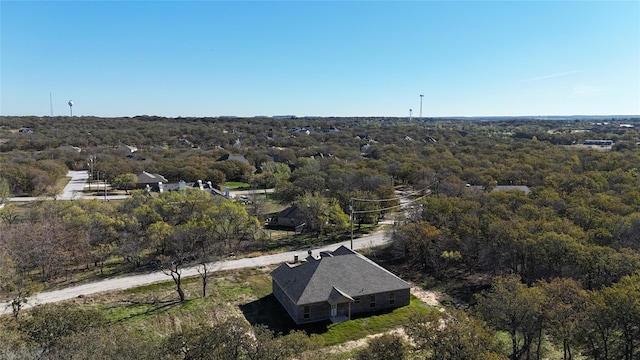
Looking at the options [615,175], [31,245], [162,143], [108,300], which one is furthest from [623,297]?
[162,143]

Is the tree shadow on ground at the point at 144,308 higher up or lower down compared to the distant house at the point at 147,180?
lower down

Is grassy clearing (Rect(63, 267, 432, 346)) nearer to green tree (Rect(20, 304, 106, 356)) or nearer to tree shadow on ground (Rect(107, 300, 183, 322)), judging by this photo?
tree shadow on ground (Rect(107, 300, 183, 322))

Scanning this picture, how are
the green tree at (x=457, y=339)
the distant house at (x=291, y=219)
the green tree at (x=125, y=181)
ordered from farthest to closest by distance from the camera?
the green tree at (x=125, y=181) < the distant house at (x=291, y=219) < the green tree at (x=457, y=339)

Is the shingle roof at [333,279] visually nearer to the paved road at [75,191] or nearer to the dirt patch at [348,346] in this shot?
the dirt patch at [348,346]

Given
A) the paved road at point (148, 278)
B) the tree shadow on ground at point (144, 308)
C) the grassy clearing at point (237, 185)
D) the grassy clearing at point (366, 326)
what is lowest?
the grassy clearing at point (366, 326)

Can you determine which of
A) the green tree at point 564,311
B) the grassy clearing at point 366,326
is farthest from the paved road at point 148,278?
the green tree at point 564,311

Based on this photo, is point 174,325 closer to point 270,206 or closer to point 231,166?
point 270,206

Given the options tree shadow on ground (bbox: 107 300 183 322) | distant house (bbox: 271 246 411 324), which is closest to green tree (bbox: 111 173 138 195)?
tree shadow on ground (bbox: 107 300 183 322)
